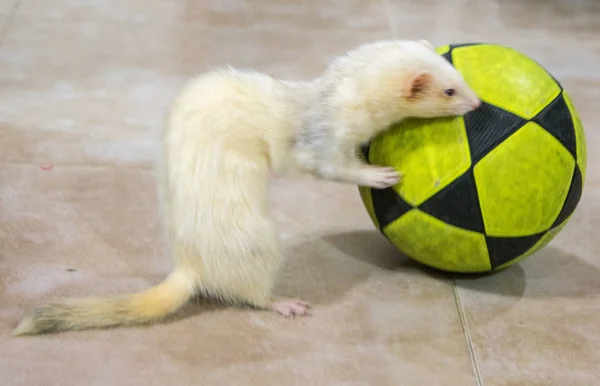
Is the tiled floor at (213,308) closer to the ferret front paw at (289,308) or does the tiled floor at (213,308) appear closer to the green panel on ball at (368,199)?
the ferret front paw at (289,308)

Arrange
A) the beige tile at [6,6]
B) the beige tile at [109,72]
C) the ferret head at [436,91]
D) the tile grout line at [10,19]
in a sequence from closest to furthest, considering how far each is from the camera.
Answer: the ferret head at [436,91] → the beige tile at [109,72] → the tile grout line at [10,19] → the beige tile at [6,6]

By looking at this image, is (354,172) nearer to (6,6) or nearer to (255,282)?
(255,282)

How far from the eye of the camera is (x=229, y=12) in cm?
289

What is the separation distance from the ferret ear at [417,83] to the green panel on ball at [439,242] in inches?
9.5

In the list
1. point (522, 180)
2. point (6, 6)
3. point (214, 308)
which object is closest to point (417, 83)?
point (522, 180)

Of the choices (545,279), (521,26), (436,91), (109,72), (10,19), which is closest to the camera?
(436,91)

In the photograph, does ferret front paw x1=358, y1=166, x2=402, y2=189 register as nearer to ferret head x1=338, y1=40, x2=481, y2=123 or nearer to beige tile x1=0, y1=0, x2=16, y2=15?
ferret head x1=338, y1=40, x2=481, y2=123

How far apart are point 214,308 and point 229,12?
5.59 feet

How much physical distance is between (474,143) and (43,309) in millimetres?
928

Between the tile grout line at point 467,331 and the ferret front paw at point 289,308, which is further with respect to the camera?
the ferret front paw at point 289,308

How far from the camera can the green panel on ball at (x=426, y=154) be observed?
53.5 inches

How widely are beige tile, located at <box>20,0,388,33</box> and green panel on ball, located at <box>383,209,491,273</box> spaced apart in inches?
59.4

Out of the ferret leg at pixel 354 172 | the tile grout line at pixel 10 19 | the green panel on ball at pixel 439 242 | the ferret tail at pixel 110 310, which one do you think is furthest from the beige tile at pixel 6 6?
the green panel on ball at pixel 439 242

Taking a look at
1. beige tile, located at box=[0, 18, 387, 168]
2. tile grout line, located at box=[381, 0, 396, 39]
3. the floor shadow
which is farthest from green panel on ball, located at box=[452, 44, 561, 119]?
tile grout line, located at box=[381, 0, 396, 39]
